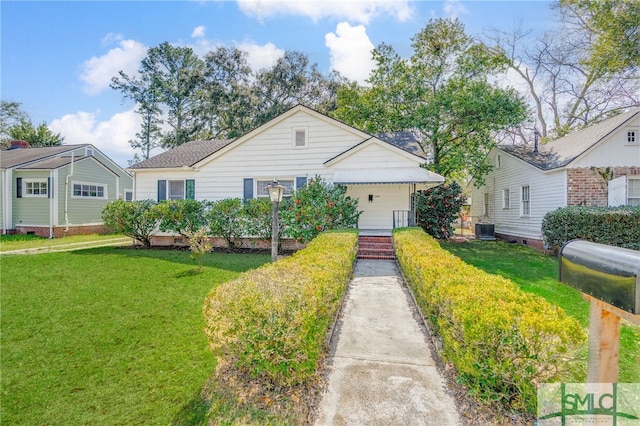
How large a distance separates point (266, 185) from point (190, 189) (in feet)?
12.7

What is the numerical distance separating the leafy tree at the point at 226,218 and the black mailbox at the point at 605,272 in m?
12.0

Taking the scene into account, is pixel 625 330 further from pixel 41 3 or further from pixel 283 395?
pixel 41 3

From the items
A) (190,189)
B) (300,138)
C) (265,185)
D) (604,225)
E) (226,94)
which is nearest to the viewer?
(604,225)

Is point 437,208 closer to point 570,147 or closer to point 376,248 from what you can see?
point 570,147

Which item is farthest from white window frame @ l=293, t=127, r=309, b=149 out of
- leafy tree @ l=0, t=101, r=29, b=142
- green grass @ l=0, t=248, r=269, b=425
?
leafy tree @ l=0, t=101, r=29, b=142

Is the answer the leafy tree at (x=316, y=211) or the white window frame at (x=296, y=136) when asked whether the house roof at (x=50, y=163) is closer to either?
the white window frame at (x=296, y=136)

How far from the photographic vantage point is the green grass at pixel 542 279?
14.0 feet

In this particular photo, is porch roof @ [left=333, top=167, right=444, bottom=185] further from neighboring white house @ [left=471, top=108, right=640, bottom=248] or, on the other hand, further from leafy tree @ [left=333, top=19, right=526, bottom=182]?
neighboring white house @ [left=471, top=108, right=640, bottom=248]

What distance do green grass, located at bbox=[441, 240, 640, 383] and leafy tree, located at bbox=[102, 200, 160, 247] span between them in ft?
44.2

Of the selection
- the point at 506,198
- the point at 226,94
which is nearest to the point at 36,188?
the point at 226,94

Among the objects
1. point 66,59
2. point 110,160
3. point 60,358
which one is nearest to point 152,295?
point 60,358

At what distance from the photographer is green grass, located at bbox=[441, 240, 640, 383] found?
14.0ft

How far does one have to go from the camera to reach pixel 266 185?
46.1ft

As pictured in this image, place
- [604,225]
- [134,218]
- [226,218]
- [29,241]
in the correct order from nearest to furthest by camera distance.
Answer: [604,225] → [226,218] → [134,218] → [29,241]
